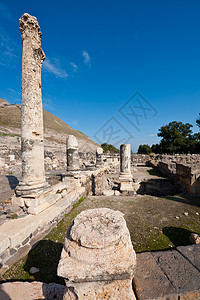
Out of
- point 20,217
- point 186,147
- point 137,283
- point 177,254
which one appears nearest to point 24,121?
point 20,217

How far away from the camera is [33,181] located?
3.79 meters

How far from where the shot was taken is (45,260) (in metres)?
2.45

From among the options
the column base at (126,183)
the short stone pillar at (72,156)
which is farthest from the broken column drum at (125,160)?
the short stone pillar at (72,156)

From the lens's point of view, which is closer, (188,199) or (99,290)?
(99,290)

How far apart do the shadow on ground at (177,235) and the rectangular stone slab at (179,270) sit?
904mm

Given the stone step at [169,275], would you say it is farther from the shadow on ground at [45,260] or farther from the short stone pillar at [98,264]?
the shadow on ground at [45,260]

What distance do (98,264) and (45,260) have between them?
186 centimetres

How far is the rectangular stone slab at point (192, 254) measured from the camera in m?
1.87

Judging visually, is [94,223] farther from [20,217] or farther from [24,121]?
[24,121]

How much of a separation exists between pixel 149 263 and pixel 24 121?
4165 mm

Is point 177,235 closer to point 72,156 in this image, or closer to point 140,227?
point 140,227

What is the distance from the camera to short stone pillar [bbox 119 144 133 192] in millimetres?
6555

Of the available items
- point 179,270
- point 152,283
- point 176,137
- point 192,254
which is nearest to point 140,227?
point 192,254

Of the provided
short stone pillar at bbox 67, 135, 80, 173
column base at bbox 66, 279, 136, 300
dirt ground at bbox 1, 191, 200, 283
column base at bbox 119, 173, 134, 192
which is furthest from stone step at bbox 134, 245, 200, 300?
short stone pillar at bbox 67, 135, 80, 173
